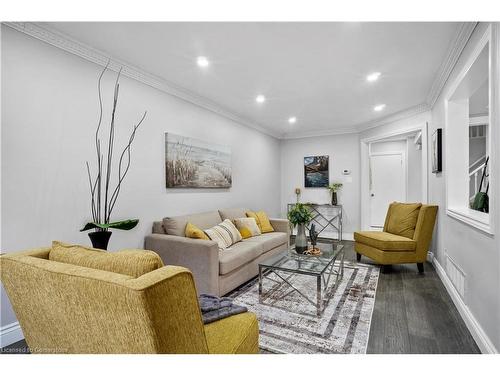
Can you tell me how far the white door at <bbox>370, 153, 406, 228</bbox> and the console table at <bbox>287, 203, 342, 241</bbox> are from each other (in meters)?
1.49

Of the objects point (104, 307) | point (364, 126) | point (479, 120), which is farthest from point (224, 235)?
point (479, 120)

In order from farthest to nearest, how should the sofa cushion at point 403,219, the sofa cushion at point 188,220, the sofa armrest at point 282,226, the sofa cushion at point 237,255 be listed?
the sofa armrest at point 282,226 < the sofa cushion at point 403,219 < the sofa cushion at point 188,220 < the sofa cushion at point 237,255

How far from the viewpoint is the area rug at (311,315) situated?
1.87 meters

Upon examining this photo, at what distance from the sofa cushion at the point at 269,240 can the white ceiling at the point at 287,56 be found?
2.02 metres

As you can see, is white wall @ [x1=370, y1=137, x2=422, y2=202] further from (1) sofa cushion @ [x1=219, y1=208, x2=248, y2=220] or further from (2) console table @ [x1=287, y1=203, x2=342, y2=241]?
(1) sofa cushion @ [x1=219, y1=208, x2=248, y2=220]

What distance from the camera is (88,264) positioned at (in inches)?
40.9

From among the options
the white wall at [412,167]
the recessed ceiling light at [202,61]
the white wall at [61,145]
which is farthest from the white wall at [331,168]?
the recessed ceiling light at [202,61]

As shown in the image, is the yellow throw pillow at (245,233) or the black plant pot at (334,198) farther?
the black plant pot at (334,198)

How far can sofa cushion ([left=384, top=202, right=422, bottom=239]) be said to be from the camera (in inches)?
143

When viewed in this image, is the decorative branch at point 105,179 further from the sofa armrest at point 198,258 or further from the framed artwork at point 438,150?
the framed artwork at point 438,150

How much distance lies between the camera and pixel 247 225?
12.4ft

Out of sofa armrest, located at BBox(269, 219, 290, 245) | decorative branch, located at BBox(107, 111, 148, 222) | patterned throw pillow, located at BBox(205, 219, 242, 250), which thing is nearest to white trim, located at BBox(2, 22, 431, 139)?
decorative branch, located at BBox(107, 111, 148, 222)

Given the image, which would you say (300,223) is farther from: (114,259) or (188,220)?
(114,259)
